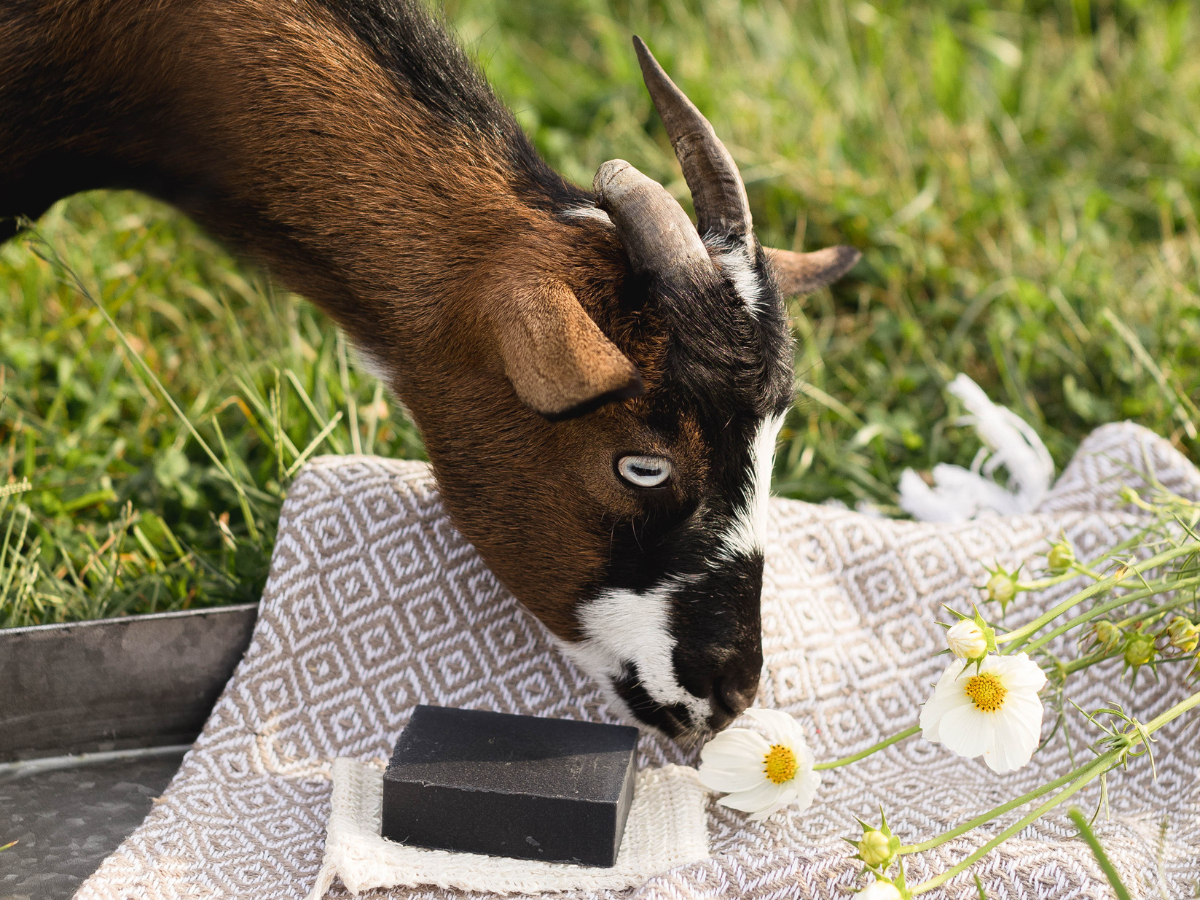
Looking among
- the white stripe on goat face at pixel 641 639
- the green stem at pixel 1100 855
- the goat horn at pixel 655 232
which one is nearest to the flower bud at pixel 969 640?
the green stem at pixel 1100 855

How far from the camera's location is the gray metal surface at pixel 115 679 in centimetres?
258

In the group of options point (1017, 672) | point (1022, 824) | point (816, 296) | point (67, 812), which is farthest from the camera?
point (816, 296)

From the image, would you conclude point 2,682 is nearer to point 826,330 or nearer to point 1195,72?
point 826,330

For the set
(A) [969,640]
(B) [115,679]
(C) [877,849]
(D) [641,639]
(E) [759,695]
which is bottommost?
(E) [759,695]

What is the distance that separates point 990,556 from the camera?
295cm

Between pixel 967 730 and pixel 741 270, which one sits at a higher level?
pixel 741 270

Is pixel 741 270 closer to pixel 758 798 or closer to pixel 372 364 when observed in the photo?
pixel 372 364

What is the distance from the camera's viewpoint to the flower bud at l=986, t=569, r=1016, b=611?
6.69ft

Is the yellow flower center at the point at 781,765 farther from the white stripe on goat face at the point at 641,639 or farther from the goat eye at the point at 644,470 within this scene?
the goat eye at the point at 644,470

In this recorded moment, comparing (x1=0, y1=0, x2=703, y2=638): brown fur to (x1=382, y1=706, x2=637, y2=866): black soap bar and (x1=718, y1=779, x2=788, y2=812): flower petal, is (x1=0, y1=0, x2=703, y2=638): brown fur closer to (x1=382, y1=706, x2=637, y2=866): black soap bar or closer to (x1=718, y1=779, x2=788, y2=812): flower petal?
(x1=382, y1=706, x2=637, y2=866): black soap bar

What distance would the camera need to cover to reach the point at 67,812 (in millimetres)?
2477

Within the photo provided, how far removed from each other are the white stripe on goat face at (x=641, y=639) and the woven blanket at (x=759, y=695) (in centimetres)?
21

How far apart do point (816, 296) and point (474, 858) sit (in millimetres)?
3163

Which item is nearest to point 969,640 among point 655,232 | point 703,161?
point 655,232
